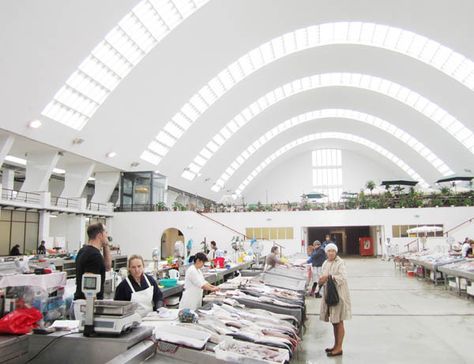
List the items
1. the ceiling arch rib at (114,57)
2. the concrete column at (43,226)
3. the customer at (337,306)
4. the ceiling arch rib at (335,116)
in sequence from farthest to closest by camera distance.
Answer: the ceiling arch rib at (335,116) < the concrete column at (43,226) < the ceiling arch rib at (114,57) < the customer at (337,306)

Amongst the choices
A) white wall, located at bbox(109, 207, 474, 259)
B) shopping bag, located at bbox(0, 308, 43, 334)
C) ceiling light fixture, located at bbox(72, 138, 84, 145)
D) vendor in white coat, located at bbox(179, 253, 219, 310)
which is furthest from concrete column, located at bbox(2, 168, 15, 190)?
shopping bag, located at bbox(0, 308, 43, 334)

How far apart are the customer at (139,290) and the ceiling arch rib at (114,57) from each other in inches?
684

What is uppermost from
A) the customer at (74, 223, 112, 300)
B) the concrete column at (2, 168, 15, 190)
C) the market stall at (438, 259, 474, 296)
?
the concrete column at (2, 168, 15, 190)

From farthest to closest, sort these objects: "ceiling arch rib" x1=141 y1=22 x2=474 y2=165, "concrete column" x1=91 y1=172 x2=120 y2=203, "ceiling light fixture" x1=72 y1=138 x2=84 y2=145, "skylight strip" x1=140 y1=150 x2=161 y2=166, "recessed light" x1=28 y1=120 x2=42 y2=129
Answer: "concrete column" x1=91 y1=172 x2=120 y2=203 < "skylight strip" x1=140 y1=150 x2=161 y2=166 < "ceiling arch rib" x1=141 y1=22 x2=474 y2=165 < "ceiling light fixture" x1=72 y1=138 x2=84 y2=145 < "recessed light" x1=28 y1=120 x2=42 y2=129

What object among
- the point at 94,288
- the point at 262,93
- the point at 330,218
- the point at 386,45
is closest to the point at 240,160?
the point at 262,93

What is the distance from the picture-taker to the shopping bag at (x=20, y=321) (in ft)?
12.0

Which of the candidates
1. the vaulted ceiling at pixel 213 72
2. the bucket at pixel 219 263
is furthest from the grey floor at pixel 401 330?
the vaulted ceiling at pixel 213 72

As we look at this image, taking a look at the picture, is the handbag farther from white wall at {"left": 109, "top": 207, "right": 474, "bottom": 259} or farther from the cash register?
white wall at {"left": 109, "top": 207, "right": 474, "bottom": 259}

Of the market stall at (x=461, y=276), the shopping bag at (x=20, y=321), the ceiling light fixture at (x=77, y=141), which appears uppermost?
the ceiling light fixture at (x=77, y=141)

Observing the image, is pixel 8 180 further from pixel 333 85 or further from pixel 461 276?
pixel 333 85

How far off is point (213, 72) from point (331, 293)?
2248 centimetres

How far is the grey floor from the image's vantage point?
630 centimetres

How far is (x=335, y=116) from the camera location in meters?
44.6

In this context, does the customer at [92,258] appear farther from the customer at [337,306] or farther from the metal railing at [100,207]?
the metal railing at [100,207]
